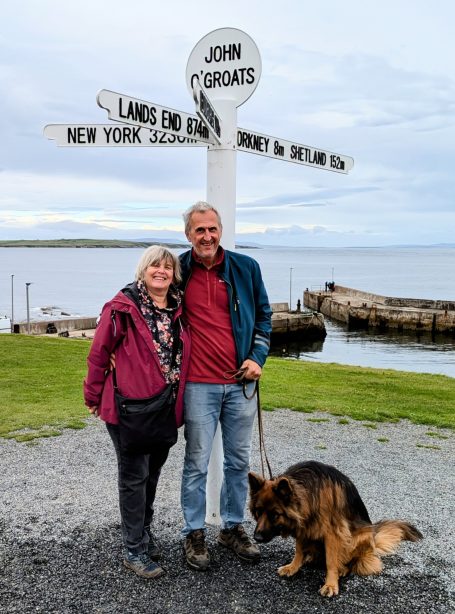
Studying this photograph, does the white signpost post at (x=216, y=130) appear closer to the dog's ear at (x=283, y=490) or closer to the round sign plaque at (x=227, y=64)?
the round sign plaque at (x=227, y=64)

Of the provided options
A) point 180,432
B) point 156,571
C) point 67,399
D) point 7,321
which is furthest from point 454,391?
point 7,321

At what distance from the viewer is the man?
379cm

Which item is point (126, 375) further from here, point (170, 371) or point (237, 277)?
point (237, 277)

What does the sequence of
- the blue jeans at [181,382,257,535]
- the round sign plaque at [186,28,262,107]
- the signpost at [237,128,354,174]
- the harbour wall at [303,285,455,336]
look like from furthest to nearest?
the harbour wall at [303,285,455,336]
the signpost at [237,128,354,174]
the round sign plaque at [186,28,262,107]
the blue jeans at [181,382,257,535]

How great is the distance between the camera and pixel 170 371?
3678 mm

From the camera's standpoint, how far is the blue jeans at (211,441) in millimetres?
3818

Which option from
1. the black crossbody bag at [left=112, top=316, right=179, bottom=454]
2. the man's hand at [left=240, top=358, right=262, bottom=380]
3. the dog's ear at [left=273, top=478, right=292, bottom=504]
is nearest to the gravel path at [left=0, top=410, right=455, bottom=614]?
the dog's ear at [left=273, top=478, right=292, bottom=504]

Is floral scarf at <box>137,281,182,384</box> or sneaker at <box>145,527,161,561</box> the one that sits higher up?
floral scarf at <box>137,281,182,384</box>

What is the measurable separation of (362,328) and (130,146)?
148 ft

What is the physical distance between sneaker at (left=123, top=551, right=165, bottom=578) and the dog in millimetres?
795

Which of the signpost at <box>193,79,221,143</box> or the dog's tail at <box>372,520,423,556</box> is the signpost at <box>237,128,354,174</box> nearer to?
the signpost at <box>193,79,221,143</box>

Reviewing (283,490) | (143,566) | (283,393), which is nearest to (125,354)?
(283,490)

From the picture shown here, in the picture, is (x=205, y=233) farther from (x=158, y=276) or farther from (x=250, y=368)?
(x=250, y=368)

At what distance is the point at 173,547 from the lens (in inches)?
167
